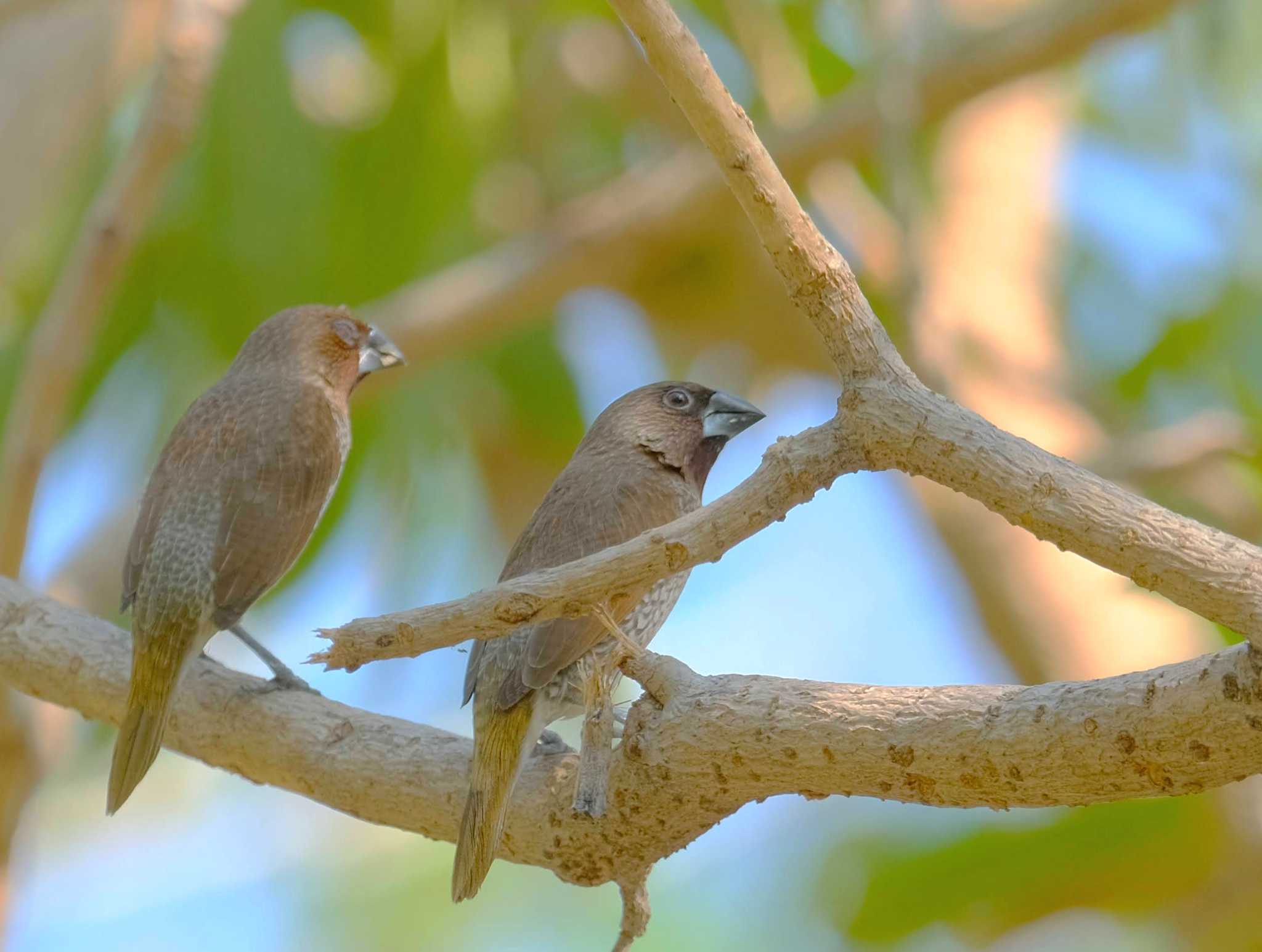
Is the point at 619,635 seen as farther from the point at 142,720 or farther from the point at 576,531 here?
the point at 142,720

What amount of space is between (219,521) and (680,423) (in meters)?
1.61

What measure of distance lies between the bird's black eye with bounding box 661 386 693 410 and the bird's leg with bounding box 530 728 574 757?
130 centimetres

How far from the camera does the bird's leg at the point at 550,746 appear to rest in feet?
14.1

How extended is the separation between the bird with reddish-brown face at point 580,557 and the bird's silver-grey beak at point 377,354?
75cm

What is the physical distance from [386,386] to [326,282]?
6.61 feet

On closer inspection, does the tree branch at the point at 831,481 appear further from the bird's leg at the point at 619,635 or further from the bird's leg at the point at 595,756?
the bird's leg at the point at 595,756

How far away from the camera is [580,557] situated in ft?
13.6

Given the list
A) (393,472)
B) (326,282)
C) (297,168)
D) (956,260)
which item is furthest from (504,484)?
(956,260)

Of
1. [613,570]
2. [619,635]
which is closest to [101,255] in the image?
[619,635]

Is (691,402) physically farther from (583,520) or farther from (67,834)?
(67,834)

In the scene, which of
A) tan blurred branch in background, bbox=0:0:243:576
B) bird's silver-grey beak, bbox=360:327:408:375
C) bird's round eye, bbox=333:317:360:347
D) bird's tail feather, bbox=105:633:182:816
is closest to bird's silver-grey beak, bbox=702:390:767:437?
bird's silver-grey beak, bbox=360:327:408:375

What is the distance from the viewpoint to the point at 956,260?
10.7m

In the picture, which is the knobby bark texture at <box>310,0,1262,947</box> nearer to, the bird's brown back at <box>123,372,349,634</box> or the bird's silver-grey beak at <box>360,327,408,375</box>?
the bird's brown back at <box>123,372,349,634</box>

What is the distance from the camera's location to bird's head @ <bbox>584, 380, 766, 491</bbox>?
17.0 ft
